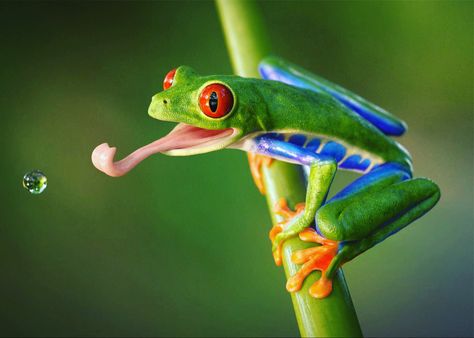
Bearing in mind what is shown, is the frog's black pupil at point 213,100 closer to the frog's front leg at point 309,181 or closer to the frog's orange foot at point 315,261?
the frog's front leg at point 309,181

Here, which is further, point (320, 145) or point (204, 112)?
point (320, 145)

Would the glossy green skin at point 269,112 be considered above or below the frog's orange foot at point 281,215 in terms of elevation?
above

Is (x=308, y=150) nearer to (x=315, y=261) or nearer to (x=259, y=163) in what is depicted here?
(x=259, y=163)

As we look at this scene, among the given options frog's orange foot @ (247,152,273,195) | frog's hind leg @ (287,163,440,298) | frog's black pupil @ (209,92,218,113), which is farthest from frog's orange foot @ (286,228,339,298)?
frog's black pupil @ (209,92,218,113)

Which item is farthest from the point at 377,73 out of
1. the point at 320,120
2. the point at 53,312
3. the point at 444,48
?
the point at 53,312

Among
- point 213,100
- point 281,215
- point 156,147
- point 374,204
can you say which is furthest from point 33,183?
point 374,204

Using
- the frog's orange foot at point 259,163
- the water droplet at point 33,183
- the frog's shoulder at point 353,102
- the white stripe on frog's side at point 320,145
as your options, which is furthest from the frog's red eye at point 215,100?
the water droplet at point 33,183

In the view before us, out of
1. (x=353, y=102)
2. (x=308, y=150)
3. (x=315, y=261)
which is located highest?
(x=353, y=102)
